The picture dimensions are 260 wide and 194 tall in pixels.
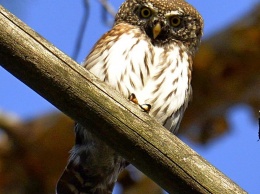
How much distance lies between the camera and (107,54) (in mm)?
4309

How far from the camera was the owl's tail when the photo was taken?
4.36 m

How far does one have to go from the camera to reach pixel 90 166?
174 inches

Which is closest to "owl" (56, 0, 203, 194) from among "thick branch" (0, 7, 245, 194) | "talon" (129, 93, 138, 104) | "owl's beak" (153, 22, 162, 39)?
"owl's beak" (153, 22, 162, 39)

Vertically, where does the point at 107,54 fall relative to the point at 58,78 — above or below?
above

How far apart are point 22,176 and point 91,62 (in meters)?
1.31

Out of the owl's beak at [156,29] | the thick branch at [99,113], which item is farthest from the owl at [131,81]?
the thick branch at [99,113]

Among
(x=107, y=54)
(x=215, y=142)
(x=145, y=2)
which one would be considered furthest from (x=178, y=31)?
(x=215, y=142)

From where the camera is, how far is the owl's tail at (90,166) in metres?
4.36

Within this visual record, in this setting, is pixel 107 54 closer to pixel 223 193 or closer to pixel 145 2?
pixel 145 2

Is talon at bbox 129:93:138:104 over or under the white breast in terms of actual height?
under

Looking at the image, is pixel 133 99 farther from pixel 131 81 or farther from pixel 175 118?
pixel 175 118

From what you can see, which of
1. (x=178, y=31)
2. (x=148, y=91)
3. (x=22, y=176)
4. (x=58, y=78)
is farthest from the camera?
(x=22, y=176)

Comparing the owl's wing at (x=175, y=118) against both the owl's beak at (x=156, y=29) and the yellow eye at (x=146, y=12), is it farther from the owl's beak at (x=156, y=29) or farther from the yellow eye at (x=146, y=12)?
the yellow eye at (x=146, y=12)

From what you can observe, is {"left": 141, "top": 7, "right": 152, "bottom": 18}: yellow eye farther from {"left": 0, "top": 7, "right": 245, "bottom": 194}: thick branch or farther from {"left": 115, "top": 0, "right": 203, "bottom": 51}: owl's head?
{"left": 0, "top": 7, "right": 245, "bottom": 194}: thick branch
